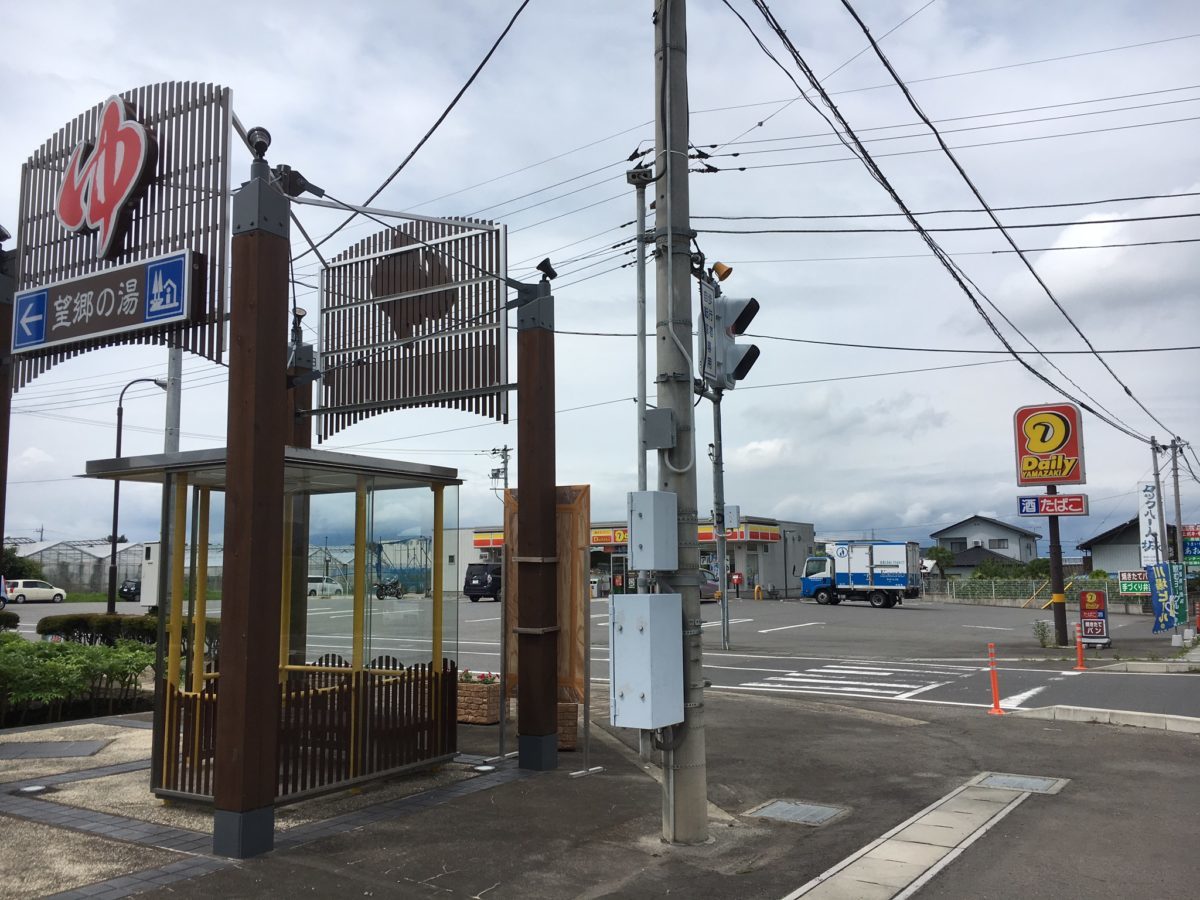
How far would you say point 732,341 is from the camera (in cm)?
819

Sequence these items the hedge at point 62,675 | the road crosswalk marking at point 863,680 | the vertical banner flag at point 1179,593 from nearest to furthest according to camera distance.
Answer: the hedge at point 62,675 → the road crosswalk marking at point 863,680 → the vertical banner flag at point 1179,593

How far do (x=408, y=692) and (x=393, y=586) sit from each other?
1.11 metres

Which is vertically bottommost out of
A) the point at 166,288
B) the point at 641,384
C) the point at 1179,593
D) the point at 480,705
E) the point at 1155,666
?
the point at 1155,666

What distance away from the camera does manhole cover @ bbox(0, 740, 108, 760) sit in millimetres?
10289

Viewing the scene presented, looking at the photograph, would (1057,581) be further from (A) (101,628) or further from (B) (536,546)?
(A) (101,628)

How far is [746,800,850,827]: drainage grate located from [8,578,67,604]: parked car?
59587 millimetres

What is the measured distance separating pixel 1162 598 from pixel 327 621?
27.2 m

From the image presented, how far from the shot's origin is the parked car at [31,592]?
185 feet

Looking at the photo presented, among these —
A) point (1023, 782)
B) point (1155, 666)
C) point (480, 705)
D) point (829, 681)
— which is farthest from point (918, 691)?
point (480, 705)

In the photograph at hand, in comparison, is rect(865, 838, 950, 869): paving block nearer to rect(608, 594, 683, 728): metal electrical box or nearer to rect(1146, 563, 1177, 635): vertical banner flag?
rect(608, 594, 683, 728): metal electrical box

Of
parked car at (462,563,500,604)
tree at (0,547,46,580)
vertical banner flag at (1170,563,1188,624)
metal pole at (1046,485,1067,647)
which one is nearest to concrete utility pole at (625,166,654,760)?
metal pole at (1046,485,1067,647)

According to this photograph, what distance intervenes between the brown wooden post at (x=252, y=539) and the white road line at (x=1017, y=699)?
11.8 metres

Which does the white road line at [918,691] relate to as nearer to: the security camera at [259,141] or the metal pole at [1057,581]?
the metal pole at [1057,581]

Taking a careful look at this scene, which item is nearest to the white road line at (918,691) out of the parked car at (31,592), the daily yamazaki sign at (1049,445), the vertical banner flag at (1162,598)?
the daily yamazaki sign at (1049,445)
